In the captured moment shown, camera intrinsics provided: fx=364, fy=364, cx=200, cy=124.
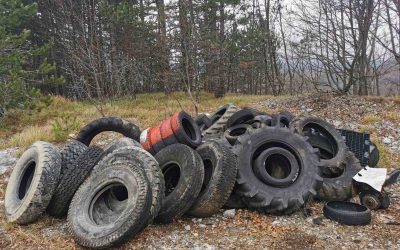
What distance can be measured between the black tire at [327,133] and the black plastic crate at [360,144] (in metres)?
0.51

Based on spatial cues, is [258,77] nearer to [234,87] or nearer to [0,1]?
[234,87]

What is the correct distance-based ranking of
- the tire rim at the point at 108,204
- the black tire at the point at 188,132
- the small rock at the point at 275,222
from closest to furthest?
1. the tire rim at the point at 108,204
2. the small rock at the point at 275,222
3. the black tire at the point at 188,132

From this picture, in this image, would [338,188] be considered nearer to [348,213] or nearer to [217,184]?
[348,213]

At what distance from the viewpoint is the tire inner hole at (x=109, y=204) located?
413cm

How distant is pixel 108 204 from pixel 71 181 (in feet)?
1.75

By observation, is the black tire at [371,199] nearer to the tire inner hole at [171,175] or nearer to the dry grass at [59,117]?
the tire inner hole at [171,175]

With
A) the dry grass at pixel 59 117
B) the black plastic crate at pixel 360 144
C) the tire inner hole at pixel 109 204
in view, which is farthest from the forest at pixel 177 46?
the tire inner hole at pixel 109 204

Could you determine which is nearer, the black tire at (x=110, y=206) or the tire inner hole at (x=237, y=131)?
the black tire at (x=110, y=206)

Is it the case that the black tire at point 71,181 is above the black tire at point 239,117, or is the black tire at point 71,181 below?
below

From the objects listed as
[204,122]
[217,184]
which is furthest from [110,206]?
[204,122]

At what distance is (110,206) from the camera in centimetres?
441

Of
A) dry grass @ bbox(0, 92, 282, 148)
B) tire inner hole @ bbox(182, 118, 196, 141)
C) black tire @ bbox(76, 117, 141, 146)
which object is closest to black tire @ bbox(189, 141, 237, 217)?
tire inner hole @ bbox(182, 118, 196, 141)

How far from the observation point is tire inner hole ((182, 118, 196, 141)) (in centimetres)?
589

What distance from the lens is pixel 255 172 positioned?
502cm
